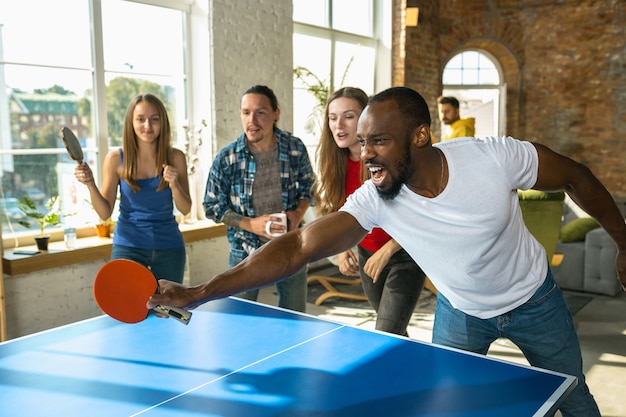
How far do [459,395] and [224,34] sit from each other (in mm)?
4407

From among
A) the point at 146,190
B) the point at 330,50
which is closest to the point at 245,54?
the point at 330,50

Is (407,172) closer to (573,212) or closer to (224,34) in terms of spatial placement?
(224,34)

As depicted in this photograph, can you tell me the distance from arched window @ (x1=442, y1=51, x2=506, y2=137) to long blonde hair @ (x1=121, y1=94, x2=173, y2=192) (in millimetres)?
7170

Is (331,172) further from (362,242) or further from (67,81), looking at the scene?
(67,81)

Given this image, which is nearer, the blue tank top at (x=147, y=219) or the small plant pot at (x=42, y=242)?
the blue tank top at (x=147, y=219)

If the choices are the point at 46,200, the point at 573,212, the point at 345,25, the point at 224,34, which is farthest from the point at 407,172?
the point at 345,25

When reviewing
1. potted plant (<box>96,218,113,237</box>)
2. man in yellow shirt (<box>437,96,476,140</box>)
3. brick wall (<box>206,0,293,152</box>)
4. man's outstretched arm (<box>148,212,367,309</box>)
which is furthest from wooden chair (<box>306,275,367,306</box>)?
man's outstretched arm (<box>148,212,367,309</box>)

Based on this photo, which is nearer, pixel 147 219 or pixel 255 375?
pixel 255 375

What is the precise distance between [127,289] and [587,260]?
4.98 metres

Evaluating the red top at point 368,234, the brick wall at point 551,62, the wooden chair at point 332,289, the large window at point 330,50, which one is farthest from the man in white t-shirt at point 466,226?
the brick wall at point 551,62

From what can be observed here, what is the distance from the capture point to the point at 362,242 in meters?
2.76

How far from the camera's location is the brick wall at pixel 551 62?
892cm

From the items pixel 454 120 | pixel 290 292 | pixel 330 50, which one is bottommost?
pixel 290 292

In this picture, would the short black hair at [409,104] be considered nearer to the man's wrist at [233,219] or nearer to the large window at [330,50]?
the man's wrist at [233,219]
